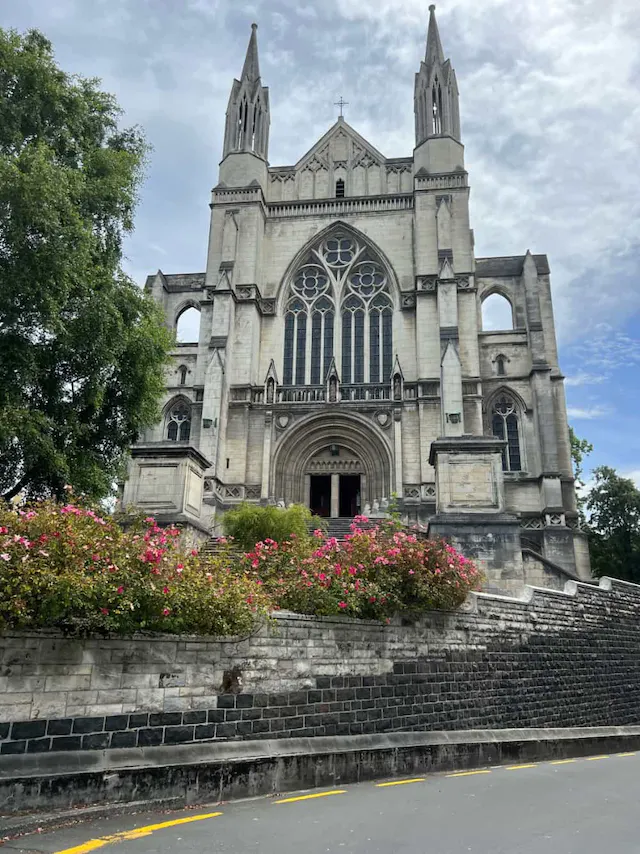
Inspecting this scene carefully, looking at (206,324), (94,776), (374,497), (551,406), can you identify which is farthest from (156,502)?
(551,406)

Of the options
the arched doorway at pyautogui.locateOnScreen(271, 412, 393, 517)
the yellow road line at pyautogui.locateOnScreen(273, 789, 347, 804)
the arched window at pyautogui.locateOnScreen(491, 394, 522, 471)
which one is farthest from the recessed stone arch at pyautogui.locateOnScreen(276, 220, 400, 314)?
the yellow road line at pyautogui.locateOnScreen(273, 789, 347, 804)

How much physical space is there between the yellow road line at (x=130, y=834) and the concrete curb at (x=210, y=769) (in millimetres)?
439

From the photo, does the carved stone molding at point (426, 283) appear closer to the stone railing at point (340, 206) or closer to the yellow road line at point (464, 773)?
the stone railing at point (340, 206)

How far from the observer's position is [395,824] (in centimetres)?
541

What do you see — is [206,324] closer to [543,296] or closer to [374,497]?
[374,497]

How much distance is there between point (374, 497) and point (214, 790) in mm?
19753

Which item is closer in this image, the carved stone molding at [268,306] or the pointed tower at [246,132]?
the carved stone molding at [268,306]

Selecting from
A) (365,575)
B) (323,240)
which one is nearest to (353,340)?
(323,240)

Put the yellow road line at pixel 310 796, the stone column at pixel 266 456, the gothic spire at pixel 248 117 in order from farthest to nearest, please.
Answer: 1. the gothic spire at pixel 248 117
2. the stone column at pixel 266 456
3. the yellow road line at pixel 310 796

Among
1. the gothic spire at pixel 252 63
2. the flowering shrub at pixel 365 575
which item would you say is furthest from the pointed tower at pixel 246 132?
the flowering shrub at pixel 365 575

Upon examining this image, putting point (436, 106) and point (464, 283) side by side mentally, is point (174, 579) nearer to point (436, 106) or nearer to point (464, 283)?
point (464, 283)

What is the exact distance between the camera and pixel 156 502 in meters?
14.6

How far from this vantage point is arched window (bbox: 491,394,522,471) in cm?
2638

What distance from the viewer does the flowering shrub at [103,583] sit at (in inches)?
223
